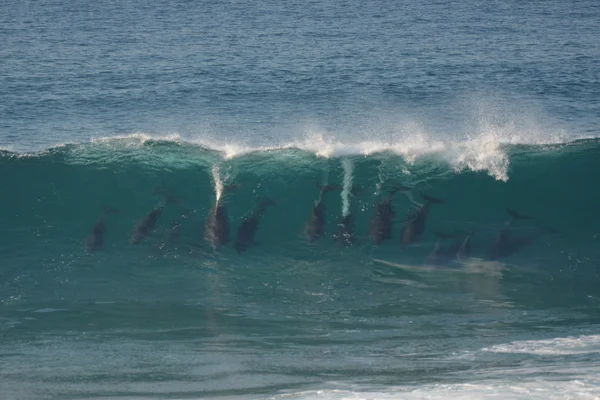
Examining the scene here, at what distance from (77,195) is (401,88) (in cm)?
1554

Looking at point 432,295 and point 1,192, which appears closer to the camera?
point 432,295

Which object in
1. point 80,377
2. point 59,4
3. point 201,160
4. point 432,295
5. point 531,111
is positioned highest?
point 59,4

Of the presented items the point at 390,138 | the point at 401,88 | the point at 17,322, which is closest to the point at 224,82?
the point at 401,88

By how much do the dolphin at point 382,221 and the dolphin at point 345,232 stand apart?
17.4 inches

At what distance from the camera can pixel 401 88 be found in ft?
111

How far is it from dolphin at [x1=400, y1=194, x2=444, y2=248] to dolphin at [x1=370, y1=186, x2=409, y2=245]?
32 centimetres

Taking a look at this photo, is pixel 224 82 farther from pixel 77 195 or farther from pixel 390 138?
pixel 77 195

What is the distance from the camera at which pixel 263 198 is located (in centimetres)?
2159

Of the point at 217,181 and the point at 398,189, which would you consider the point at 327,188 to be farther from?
the point at 217,181

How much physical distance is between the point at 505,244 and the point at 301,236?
432cm

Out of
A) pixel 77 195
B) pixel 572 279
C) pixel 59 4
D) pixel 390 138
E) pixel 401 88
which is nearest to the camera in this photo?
pixel 572 279

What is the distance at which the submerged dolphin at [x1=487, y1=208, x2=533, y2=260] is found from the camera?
1934 centimetres

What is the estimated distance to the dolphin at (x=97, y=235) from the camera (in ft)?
66.2

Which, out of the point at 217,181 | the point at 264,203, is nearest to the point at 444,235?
the point at 264,203
